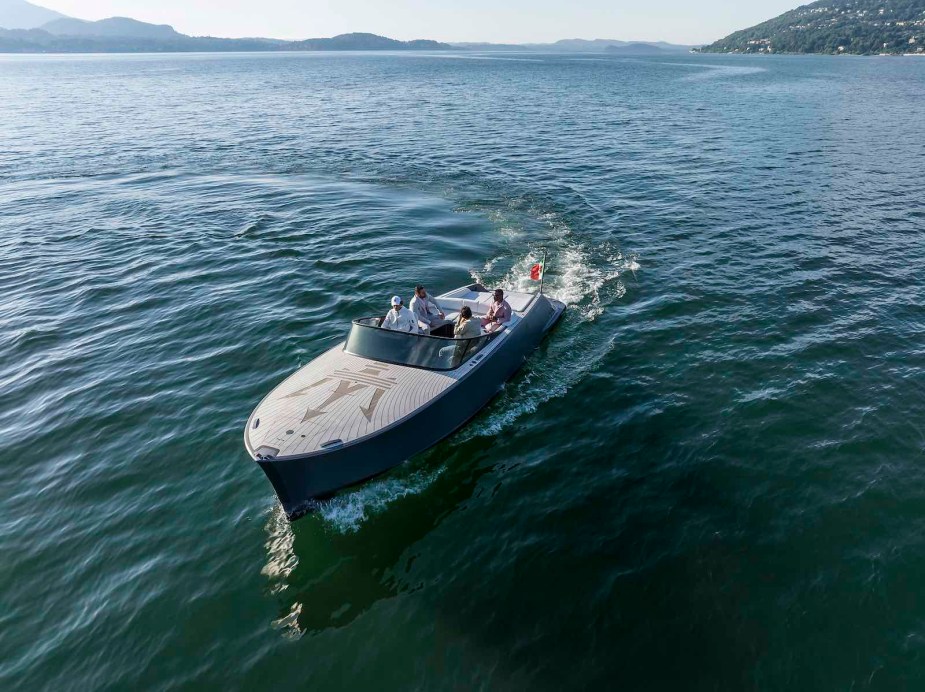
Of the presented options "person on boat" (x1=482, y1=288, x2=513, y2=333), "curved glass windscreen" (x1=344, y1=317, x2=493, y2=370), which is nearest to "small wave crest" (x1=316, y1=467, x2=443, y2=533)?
"curved glass windscreen" (x1=344, y1=317, x2=493, y2=370)

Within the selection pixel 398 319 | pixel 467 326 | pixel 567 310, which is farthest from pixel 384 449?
pixel 567 310

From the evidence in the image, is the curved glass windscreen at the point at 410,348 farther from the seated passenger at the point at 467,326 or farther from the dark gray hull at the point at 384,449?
the seated passenger at the point at 467,326

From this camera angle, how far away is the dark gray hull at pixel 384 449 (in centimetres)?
1065

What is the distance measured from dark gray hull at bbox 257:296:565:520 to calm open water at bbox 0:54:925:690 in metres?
0.59

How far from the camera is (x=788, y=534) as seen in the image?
10.7 meters

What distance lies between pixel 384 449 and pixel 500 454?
120 inches

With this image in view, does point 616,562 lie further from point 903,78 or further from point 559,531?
point 903,78

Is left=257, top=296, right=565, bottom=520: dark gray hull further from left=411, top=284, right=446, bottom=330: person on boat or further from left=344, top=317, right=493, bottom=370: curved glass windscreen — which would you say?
left=411, top=284, right=446, bottom=330: person on boat

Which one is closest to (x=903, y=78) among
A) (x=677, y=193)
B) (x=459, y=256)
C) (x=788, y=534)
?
(x=677, y=193)

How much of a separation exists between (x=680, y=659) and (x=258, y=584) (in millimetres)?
7384

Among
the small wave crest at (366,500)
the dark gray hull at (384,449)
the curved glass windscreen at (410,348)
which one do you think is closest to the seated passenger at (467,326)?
the curved glass windscreen at (410,348)

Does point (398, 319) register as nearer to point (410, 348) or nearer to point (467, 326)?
point (410, 348)

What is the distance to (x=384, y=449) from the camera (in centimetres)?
1148

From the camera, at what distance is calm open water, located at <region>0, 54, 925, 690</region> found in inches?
351
